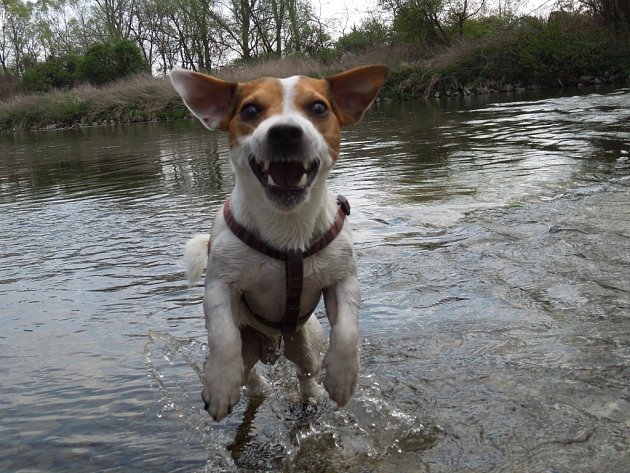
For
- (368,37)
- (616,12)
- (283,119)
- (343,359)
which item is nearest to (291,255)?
(343,359)

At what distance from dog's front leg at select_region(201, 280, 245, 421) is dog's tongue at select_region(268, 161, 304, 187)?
2.07 ft

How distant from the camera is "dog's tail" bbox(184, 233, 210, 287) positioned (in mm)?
3912

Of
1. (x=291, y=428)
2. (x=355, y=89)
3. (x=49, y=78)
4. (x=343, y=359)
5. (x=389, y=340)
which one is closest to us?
(x=343, y=359)

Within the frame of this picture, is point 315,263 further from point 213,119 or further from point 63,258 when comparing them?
point 63,258

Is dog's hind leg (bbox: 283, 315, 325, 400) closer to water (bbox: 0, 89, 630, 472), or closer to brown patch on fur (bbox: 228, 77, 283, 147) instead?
water (bbox: 0, 89, 630, 472)

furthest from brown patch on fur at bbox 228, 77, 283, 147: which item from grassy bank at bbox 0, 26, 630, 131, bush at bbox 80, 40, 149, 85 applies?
bush at bbox 80, 40, 149, 85

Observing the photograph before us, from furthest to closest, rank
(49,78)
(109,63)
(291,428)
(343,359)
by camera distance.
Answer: (49,78) < (109,63) < (291,428) < (343,359)

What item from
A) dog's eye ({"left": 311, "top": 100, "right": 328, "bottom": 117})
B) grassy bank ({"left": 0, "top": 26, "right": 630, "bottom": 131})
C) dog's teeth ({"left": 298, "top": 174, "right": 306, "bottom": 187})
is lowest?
Result: dog's teeth ({"left": 298, "top": 174, "right": 306, "bottom": 187})

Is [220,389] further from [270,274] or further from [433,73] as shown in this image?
[433,73]

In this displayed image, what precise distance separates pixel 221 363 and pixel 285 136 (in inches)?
41.7

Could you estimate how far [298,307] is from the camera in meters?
3.44

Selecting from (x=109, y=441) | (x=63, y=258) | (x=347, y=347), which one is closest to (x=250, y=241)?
(x=347, y=347)

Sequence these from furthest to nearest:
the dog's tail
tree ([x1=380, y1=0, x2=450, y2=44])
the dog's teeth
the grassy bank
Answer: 1. tree ([x1=380, y1=0, x2=450, y2=44])
2. the grassy bank
3. the dog's tail
4. the dog's teeth

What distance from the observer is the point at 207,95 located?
354 cm
